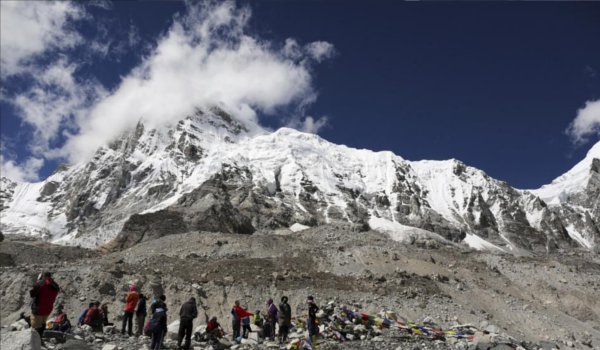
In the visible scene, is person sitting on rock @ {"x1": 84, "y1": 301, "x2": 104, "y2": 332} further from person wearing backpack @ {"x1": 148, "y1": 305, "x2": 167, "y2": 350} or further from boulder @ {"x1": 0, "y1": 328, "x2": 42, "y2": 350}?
boulder @ {"x1": 0, "y1": 328, "x2": 42, "y2": 350}

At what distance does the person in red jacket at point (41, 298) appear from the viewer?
14078mm

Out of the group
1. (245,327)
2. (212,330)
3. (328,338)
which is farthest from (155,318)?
(328,338)

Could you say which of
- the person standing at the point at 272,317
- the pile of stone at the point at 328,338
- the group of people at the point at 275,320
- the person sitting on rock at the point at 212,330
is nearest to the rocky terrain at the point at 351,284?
the pile of stone at the point at 328,338

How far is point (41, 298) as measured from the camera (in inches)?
556

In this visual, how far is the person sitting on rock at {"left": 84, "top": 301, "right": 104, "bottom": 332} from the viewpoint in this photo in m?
20.7

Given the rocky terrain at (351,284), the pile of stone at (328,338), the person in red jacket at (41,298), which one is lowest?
the pile of stone at (328,338)

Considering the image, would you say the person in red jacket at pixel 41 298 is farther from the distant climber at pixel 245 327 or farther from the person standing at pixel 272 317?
the person standing at pixel 272 317

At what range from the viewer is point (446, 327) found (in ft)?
106

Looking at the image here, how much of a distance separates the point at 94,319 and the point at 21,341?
833 cm

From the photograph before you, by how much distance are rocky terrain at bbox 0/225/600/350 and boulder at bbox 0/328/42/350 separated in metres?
2.26

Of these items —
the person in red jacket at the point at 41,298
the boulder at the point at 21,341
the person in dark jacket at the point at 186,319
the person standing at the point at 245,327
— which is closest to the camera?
the boulder at the point at 21,341

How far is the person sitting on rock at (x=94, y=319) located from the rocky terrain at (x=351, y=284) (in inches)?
87.4

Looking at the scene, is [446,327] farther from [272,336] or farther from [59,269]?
[59,269]

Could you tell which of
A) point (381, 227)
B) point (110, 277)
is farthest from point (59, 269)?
point (381, 227)
